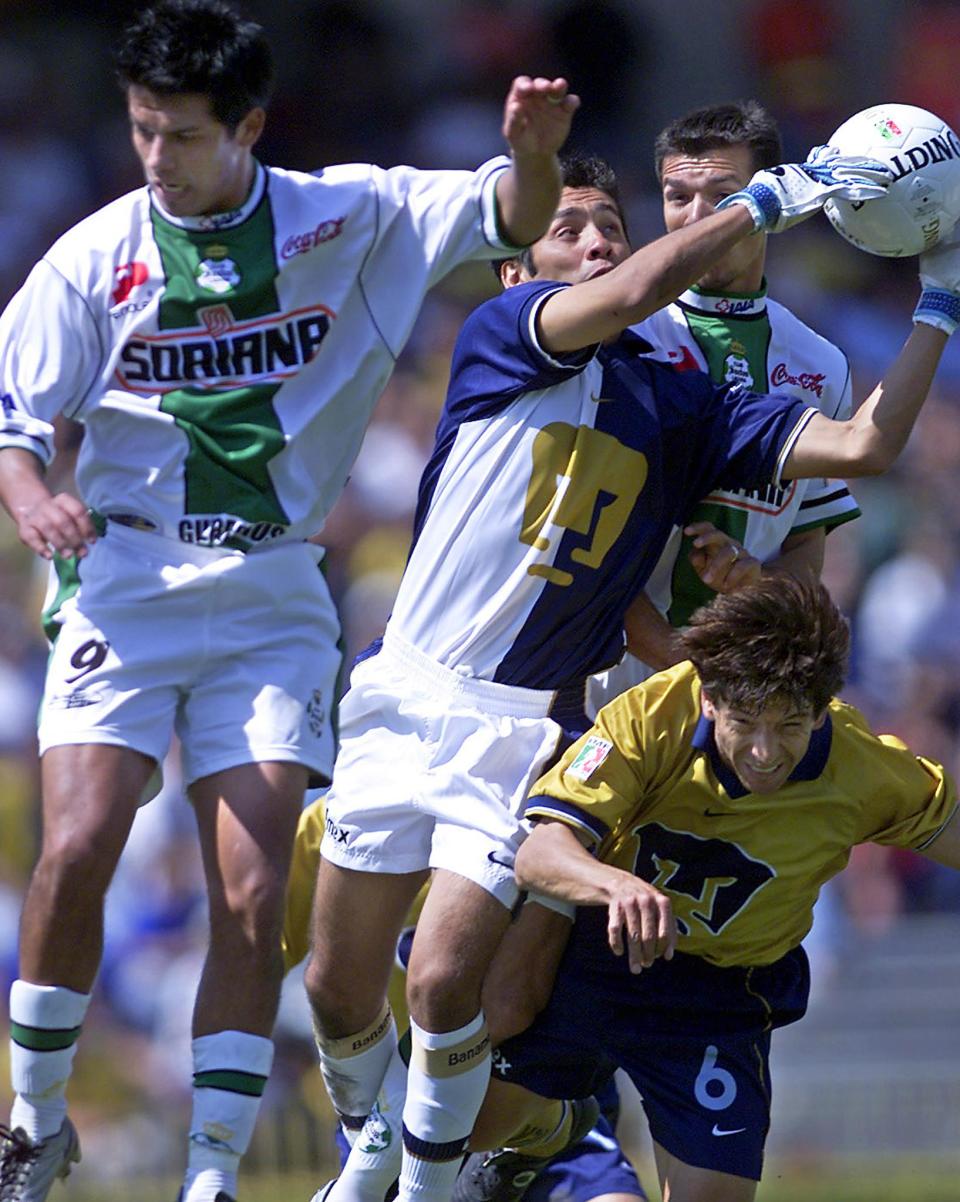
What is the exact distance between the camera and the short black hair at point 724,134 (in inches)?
223

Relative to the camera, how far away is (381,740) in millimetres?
5348

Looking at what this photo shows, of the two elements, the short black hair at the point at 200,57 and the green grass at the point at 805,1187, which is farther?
the green grass at the point at 805,1187

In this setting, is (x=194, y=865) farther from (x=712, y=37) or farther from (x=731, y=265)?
(x=712, y=37)

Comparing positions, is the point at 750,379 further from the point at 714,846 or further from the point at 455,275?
the point at 455,275

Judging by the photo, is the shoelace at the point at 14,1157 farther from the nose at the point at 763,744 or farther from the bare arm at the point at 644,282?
the bare arm at the point at 644,282

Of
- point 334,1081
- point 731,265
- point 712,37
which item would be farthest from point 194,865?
point 712,37

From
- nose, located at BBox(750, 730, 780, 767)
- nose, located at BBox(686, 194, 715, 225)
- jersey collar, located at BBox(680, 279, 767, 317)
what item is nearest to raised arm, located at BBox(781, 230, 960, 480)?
jersey collar, located at BBox(680, 279, 767, 317)

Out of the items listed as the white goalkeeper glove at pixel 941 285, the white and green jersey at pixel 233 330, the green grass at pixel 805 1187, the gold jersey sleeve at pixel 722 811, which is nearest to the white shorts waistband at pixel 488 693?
the gold jersey sleeve at pixel 722 811

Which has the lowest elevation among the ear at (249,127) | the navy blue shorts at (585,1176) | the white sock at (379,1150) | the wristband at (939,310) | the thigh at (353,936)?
the navy blue shorts at (585,1176)

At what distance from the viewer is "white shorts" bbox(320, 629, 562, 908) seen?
202 inches

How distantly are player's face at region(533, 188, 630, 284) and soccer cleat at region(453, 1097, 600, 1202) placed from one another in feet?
7.36

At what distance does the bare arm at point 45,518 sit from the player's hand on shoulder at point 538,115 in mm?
1295

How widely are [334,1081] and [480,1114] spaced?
388mm

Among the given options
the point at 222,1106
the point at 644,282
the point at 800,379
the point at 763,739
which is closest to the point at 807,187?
the point at 644,282
